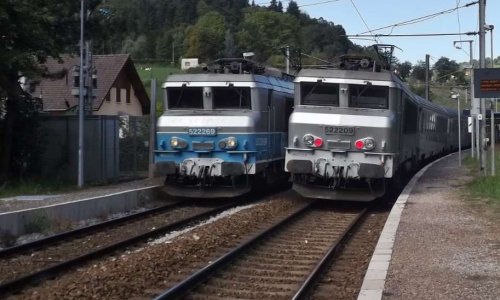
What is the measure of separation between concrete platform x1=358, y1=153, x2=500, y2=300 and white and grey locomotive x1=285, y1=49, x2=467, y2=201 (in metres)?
1.13

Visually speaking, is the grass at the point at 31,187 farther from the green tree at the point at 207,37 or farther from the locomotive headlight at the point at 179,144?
the green tree at the point at 207,37

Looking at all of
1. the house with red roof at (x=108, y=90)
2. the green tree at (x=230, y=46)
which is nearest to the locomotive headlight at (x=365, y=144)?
the green tree at (x=230, y=46)

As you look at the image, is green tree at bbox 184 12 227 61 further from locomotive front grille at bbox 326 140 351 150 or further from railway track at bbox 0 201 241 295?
railway track at bbox 0 201 241 295

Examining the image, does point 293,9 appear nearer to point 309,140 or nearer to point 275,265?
point 309,140

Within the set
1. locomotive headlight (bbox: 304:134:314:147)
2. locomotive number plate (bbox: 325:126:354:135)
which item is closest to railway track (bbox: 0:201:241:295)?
locomotive headlight (bbox: 304:134:314:147)

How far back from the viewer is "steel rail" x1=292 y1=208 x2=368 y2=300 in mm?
8409

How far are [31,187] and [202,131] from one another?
22.0 feet

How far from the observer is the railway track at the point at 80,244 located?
997 cm

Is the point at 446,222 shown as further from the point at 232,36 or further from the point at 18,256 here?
the point at 232,36

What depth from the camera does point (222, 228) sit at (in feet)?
46.4

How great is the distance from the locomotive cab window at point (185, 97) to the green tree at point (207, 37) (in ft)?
60.9

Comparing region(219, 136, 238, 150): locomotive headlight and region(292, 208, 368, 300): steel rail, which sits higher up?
region(219, 136, 238, 150): locomotive headlight

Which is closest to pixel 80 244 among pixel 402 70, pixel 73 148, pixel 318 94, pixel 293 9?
pixel 318 94

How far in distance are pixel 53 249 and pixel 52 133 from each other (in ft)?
44.2
